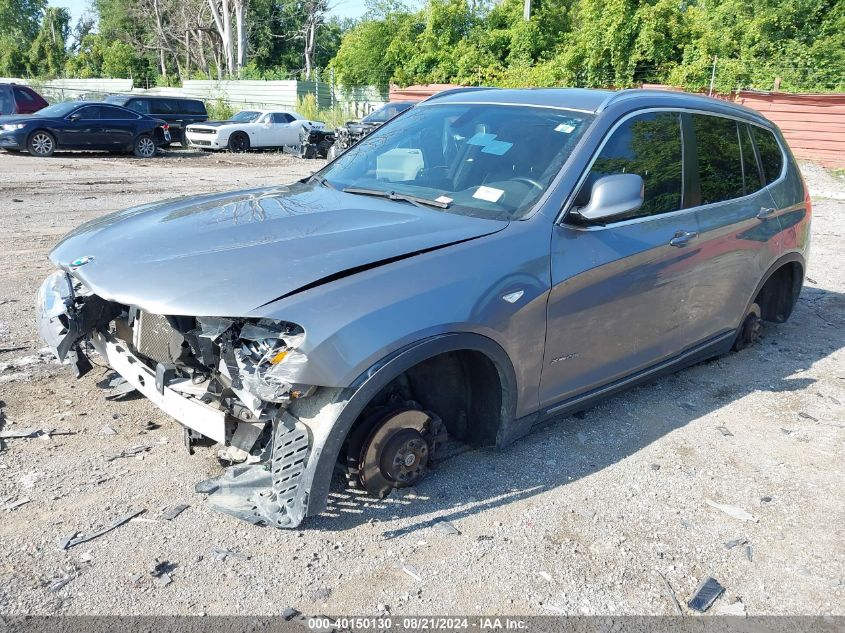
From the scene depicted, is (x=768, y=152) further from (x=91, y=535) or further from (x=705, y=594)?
(x=91, y=535)

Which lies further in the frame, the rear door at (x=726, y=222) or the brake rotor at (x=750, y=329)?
the brake rotor at (x=750, y=329)

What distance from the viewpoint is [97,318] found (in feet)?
12.0

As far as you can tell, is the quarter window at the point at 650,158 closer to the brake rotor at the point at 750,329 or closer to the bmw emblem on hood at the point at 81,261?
the brake rotor at the point at 750,329

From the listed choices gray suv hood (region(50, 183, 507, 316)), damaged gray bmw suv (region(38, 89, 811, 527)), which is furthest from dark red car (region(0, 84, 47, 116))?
gray suv hood (region(50, 183, 507, 316))

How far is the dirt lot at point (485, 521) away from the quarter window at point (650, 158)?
1349 mm

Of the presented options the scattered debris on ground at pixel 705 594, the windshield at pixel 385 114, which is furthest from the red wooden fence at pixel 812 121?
the scattered debris on ground at pixel 705 594

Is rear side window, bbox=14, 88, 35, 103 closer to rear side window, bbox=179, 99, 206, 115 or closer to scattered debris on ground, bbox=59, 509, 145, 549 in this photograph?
rear side window, bbox=179, 99, 206, 115

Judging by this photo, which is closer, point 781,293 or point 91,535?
point 91,535

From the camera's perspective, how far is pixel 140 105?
23594mm

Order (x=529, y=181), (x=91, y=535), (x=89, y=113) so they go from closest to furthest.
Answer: (x=91, y=535) → (x=529, y=181) → (x=89, y=113)

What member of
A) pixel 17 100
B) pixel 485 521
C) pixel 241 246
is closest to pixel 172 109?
pixel 17 100

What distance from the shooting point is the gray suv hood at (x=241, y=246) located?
2.83 m

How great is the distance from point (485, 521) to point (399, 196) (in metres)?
1.72

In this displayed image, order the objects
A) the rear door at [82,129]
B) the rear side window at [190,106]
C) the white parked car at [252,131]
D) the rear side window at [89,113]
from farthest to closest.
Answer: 1. the rear side window at [190,106]
2. the white parked car at [252,131]
3. the rear side window at [89,113]
4. the rear door at [82,129]
